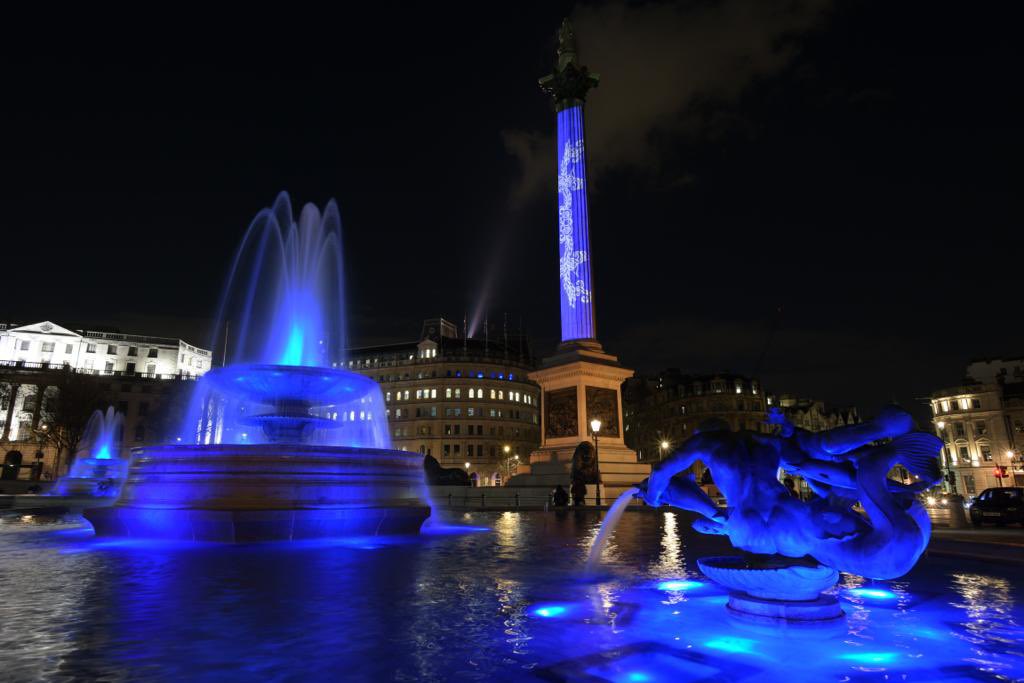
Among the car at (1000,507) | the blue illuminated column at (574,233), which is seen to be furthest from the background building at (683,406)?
the car at (1000,507)

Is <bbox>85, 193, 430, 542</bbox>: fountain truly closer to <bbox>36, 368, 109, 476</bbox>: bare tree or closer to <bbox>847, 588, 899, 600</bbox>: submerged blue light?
<bbox>847, 588, 899, 600</bbox>: submerged blue light

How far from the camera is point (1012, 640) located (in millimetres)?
5176

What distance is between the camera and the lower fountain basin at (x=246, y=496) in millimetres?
12484

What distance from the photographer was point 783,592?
556 cm

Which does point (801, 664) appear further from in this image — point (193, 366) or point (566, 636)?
point (193, 366)

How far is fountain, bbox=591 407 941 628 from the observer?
17.4 feet

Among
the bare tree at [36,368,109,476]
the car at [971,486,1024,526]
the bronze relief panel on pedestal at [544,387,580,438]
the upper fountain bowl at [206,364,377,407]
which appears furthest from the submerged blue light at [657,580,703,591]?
the bare tree at [36,368,109,476]

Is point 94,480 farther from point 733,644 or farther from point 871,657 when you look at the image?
point 871,657

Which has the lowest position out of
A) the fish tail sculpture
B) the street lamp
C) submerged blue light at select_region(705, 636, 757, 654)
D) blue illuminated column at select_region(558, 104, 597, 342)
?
submerged blue light at select_region(705, 636, 757, 654)

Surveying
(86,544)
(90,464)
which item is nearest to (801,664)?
(86,544)

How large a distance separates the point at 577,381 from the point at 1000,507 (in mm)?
18593

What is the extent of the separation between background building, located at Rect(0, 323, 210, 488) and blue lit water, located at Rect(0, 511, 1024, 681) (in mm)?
69508

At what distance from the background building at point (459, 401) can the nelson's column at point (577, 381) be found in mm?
49760

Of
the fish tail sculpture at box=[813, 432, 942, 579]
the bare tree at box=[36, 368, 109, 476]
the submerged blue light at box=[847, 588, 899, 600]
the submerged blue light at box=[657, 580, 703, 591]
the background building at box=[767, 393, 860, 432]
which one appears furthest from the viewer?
the background building at box=[767, 393, 860, 432]
